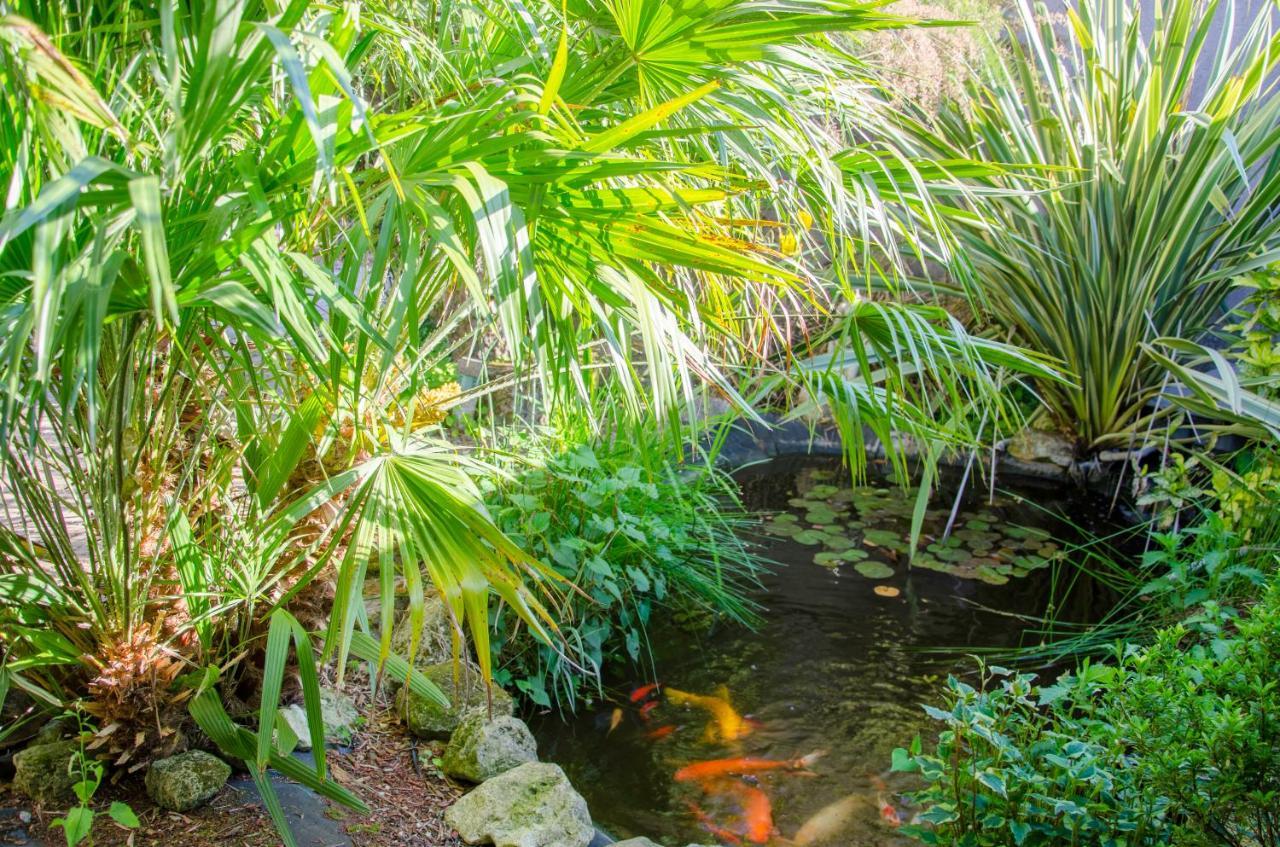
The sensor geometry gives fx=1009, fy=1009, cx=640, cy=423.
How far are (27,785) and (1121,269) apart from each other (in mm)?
4098

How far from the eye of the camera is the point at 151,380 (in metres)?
1.73

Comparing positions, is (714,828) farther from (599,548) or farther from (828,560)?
(828,560)

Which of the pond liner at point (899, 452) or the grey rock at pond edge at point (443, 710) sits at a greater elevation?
the grey rock at pond edge at point (443, 710)

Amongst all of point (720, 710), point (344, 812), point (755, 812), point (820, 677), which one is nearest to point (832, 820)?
point (755, 812)

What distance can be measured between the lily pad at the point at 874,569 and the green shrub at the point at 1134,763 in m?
1.96

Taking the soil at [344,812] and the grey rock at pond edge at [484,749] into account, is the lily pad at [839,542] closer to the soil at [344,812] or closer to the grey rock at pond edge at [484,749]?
the grey rock at pond edge at [484,749]

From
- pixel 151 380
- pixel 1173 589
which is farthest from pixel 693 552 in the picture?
pixel 151 380

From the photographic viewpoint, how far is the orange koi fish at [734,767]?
2482 millimetres

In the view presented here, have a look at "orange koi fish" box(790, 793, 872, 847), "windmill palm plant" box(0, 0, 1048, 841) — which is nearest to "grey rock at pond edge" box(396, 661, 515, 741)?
"windmill palm plant" box(0, 0, 1048, 841)

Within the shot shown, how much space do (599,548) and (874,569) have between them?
139 centimetres

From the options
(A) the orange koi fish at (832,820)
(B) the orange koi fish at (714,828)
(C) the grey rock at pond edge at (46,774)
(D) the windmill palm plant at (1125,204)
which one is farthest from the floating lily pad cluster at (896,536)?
(C) the grey rock at pond edge at (46,774)

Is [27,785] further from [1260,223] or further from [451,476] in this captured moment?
[1260,223]

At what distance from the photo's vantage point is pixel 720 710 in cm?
278

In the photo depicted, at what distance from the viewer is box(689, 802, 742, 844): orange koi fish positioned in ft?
7.36
